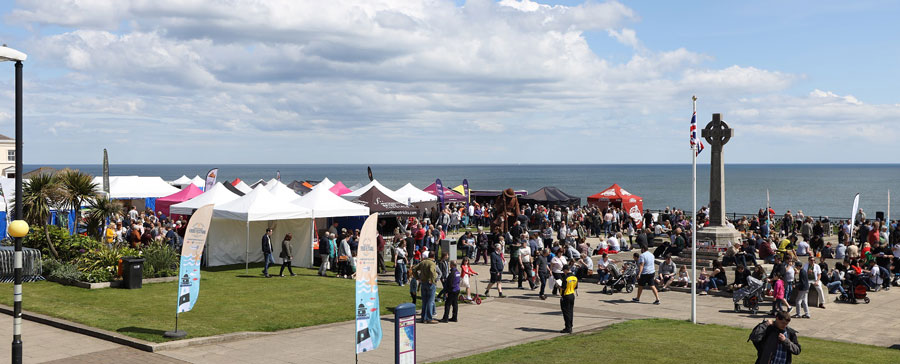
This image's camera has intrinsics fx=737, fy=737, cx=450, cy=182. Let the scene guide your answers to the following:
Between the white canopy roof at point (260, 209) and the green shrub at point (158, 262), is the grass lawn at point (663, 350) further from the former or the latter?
the white canopy roof at point (260, 209)

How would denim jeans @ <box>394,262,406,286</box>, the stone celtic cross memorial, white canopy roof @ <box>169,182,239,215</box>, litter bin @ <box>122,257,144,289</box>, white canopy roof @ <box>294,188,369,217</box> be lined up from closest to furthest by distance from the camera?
1. litter bin @ <box>122,257,144,289</box>
2. denim jeans @ <box>394,262,406,286</box>
3. white canopy roof @ <box>294,188,369,217</box>
4. white canopy roof @ <box>169,182,239,215</box>
5. the stone celtic cross memorial

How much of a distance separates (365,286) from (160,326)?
5.91 meters

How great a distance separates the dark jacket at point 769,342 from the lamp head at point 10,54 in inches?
419

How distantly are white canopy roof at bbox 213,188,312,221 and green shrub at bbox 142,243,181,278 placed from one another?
2.54 meters

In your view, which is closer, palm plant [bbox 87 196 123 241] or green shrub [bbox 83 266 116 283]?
green shrub [bbox 83 266 116 283]

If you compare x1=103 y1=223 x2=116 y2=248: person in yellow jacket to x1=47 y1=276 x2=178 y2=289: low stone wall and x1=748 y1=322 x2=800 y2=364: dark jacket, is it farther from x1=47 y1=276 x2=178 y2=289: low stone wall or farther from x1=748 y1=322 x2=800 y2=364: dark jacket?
x1=748 y1=322 x2=800 y2=364: dark jacket

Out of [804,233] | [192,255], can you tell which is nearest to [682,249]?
[804,233]

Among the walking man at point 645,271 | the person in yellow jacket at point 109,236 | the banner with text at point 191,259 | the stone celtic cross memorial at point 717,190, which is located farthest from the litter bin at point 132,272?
the stone celtic cross memorial at point 717,190

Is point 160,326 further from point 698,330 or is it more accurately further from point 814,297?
point 814,297

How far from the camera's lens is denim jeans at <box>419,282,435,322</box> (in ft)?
52.0

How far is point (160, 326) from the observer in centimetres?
1461

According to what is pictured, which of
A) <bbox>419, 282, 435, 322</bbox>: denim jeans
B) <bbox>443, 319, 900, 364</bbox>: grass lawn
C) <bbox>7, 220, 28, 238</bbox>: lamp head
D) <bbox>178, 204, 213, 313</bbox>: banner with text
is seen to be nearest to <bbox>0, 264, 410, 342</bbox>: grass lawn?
<bbox>178, 204, 213, 313</bbox>: banner with text

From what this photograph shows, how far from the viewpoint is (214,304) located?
17234 mm

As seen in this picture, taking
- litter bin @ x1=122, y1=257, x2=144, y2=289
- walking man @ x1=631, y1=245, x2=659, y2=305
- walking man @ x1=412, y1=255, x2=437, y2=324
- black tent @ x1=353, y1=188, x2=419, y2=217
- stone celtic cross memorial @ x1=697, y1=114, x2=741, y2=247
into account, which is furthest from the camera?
black tent @ x1=353, y1=188, x2=419, y2=217
